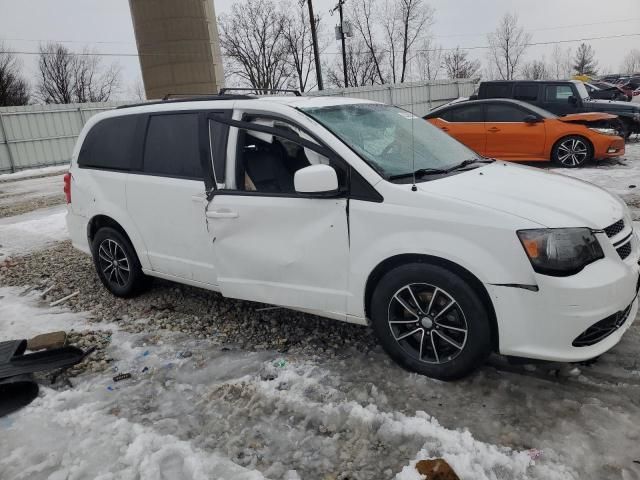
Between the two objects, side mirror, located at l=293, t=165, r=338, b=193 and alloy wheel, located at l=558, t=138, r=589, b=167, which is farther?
alloy wheel, located at l=558, t=138, r=589, b=167

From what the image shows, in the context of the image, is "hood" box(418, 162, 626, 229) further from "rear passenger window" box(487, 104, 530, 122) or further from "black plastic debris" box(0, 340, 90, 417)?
"rear passenger window" box(487, 104, 530, 122)

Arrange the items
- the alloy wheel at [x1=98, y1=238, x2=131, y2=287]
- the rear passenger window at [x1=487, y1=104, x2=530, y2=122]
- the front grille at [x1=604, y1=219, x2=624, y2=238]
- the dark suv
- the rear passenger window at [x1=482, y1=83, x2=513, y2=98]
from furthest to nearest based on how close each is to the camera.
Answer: the rear passenger window at [x1=482, y1=83, x2=513, y2=98], the dark suv, the rear passenger window at [x1=487, y1=104, x2=530, y2=122], the alloy wheel at [x1=98, y1=238, x2=131, y2=287], the front grille at [x1=604, y1=219, x2=624, y2=238]

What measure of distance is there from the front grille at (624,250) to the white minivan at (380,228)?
0.01m

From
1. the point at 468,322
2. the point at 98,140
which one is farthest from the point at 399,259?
the point at 98,140

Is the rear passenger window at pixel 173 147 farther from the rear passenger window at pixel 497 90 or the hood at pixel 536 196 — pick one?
the rear passenger window at pixel 497 90

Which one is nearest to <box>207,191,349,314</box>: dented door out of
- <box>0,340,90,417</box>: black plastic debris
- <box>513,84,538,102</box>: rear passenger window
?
<box>0,340,90,417</box>: black plastic debris

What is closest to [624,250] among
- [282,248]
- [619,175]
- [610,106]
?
[282,248]

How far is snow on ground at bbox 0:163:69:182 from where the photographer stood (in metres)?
18.8

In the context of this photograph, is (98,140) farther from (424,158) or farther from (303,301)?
(424,158)

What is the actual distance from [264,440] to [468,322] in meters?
1.33

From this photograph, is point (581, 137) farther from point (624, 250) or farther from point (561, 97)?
point (624, 250)

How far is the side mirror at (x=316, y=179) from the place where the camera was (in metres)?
3.06

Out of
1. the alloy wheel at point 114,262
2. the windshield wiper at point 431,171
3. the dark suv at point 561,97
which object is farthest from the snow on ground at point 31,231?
the dark suv at point 561,97

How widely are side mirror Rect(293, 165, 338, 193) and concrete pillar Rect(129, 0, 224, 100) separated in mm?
23072
